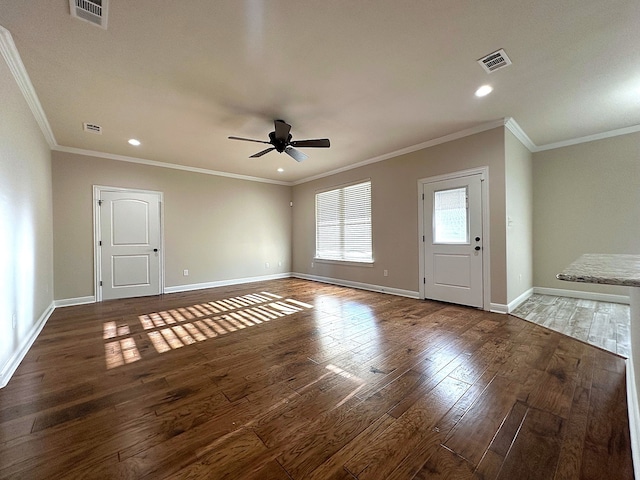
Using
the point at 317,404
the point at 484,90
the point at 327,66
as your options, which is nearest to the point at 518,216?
the point at 484,90

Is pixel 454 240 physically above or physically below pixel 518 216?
below

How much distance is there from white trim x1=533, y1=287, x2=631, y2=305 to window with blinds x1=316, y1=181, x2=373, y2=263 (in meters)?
3.17

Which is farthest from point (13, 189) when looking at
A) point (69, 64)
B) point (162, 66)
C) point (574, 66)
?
point (574, 66)

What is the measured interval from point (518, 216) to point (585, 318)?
163 centimetres

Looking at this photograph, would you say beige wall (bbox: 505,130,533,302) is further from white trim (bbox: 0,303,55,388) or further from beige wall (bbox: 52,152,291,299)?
white trim (bbox: 0,303,55,388)

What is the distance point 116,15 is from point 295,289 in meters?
4.83

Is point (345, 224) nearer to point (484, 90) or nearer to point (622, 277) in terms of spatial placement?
point (484, 90)

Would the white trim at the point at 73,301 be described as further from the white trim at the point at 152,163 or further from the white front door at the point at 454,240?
the white front door at the point at 454,240

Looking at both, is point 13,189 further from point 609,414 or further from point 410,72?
point 609,414

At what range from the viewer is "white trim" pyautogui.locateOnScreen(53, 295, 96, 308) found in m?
4.42

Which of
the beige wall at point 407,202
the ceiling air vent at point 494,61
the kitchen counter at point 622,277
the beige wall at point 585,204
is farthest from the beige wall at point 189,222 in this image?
the kitchen counter at point 622,277

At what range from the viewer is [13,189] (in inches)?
98.3

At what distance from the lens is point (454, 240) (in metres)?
4.25

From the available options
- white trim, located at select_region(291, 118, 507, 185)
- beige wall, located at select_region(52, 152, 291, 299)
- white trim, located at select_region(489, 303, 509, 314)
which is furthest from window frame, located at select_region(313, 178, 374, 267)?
white trim, located at select_region(489, 303, 509, 314)
